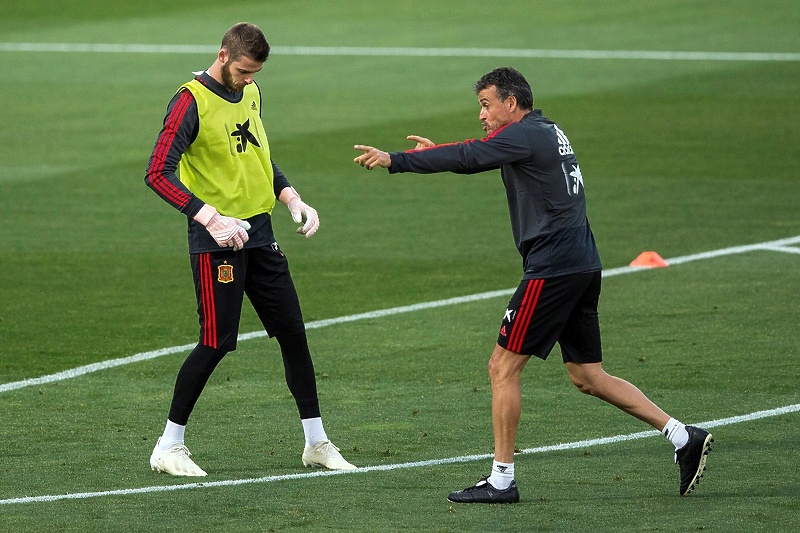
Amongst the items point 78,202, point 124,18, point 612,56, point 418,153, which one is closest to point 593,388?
point 418,153

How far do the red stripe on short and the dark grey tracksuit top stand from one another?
1.22m

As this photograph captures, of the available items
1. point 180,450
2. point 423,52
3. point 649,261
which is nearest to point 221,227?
point 180,450

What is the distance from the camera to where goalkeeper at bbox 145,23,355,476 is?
7875 mm

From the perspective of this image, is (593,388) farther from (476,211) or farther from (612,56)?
(612,56)

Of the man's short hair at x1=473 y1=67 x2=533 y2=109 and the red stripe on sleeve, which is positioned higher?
the man's short hair at x1=473 y1=67 x2=533 y2=109

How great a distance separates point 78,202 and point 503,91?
9.91 metres

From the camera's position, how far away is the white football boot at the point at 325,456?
320 inches

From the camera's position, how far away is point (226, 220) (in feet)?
25.5

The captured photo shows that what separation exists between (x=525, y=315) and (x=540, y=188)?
2.07 ft

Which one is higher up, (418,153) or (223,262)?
(418,153)

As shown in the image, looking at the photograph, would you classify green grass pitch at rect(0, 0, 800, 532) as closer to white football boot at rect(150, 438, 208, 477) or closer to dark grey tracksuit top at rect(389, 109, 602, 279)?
white football boot at rect(150, 438, 208, 477)

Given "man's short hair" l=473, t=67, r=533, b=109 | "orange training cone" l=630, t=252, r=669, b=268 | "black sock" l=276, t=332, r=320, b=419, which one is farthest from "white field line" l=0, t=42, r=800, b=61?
"man's short hair" l=473, t=67, r=533, b=109

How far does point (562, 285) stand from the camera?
7582 millimetres

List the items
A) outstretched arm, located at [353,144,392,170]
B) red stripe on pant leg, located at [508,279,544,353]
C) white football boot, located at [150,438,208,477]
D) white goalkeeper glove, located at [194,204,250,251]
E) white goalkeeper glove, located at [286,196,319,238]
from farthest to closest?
white goalkeeper glove, located at [286,196,319,238], white football boot, located at [150,438,208,477], white goalkeeper glove, located at [194,204,250,251], red stripe on pant leg, located at [508,279,544,353], outstretched arm, located at [353,144,392,170]
